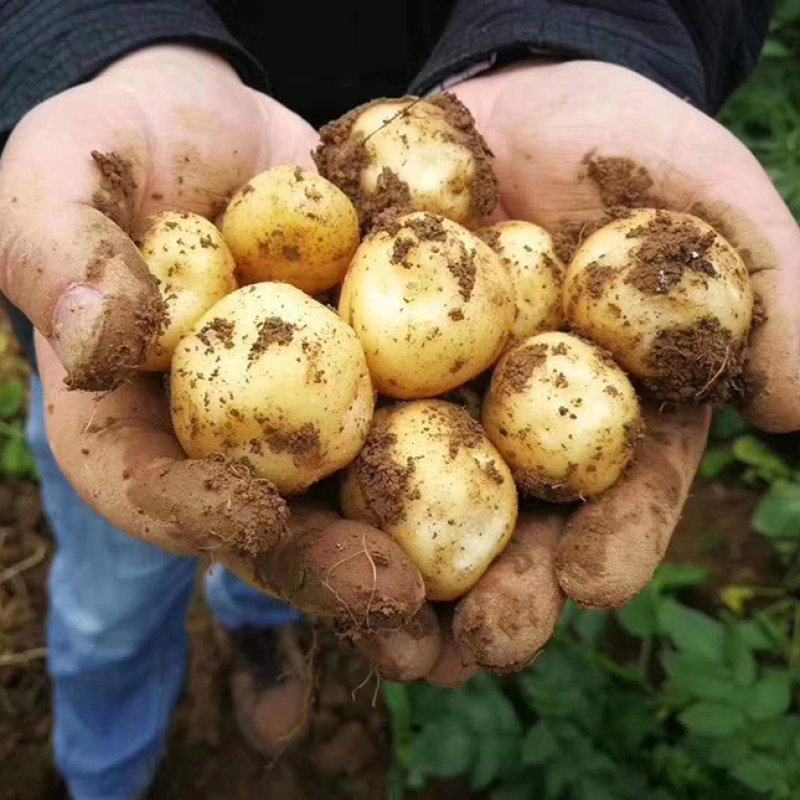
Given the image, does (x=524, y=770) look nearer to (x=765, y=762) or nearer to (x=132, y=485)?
(x=765, y=762)

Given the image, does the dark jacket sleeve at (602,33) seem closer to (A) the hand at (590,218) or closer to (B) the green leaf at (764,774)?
(A) the hand at (590,218)

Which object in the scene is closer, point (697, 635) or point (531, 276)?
point (531, 276)

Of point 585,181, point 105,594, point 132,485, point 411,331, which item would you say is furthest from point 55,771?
point 585,181

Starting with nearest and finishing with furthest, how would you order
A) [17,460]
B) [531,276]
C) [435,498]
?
[435,498] → [531,276] → [17,460]

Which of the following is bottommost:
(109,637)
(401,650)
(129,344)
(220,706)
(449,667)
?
(220,706)

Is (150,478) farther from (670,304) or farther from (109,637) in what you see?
(109,637)

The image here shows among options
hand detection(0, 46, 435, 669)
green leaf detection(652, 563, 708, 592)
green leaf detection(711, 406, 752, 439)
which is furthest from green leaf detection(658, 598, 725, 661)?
green leaf detection(711, 406, 752, 439)

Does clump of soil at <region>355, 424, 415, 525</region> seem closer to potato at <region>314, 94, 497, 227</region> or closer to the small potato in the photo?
the small potato


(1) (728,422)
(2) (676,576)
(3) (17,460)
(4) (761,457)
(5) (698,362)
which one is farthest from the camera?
(3) (17,460)

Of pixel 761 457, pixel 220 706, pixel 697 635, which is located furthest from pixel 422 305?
pixel 220 706
